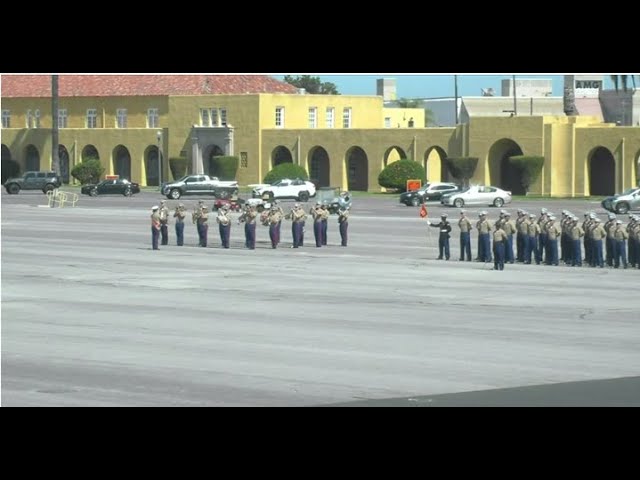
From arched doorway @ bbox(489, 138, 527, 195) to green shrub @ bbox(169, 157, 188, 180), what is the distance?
16112mm

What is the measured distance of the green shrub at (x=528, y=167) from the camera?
6406cm

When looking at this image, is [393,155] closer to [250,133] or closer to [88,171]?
[250,133]

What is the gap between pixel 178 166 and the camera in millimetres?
73438

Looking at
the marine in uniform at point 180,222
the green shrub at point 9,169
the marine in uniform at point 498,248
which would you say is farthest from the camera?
the green shrub at point 9,169

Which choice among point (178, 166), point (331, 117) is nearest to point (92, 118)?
point (178, 166)

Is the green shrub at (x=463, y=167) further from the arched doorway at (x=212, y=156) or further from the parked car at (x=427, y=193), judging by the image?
the arched doorway at (x=212, y=156)

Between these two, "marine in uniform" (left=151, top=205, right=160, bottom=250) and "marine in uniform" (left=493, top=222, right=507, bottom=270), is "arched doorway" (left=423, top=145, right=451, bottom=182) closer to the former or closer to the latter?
"marine in uniform" (left=151, top=205, right=160, bottom=250)

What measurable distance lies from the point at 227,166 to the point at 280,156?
2.63 meters

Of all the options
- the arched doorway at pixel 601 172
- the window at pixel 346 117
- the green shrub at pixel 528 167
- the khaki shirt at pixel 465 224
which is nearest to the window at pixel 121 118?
the window at pixel 346 117

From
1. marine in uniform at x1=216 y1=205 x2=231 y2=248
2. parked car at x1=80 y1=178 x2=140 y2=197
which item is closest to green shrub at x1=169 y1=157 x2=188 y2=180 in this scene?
parked car at x1=80 y1=178 x2=140 y2=197

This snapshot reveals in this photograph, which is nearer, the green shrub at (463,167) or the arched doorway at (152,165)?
the green shrub at (463,167)

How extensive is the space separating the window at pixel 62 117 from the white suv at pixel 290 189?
16.1 metres
